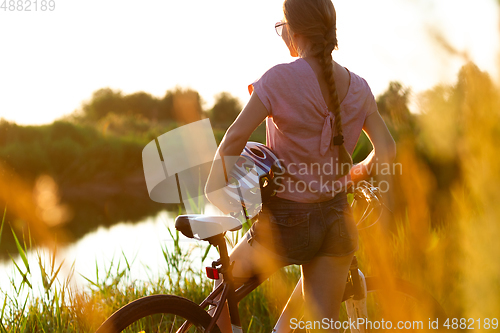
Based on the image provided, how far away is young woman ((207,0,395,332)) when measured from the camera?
1.19 meters

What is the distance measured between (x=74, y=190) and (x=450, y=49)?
15917mm

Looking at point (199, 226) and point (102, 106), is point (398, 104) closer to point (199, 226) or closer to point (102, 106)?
point (199, 226)

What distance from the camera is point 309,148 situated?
1.26m

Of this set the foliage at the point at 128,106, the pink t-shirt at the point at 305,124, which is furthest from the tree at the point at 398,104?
the foliage at the point at 128,106

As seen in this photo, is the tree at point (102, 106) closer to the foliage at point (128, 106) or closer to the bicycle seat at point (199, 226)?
the foliage at point (128, 106)

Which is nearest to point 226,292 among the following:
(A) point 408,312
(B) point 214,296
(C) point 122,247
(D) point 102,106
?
(B) point 214,296

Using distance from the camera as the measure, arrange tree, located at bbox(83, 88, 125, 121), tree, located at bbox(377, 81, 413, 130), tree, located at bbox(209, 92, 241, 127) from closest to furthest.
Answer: tree, located at bbox(377, 81, 413, 130), tree, located at bbox(209, 92, 241, 127), tree, located at bbox(83, 88, 125, 121)

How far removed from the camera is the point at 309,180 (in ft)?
4.17

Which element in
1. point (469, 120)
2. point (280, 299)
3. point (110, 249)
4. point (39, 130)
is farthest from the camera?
point (39, 130)

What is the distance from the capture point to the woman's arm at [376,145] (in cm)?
140

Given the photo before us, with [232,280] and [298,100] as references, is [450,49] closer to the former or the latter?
[298,100]

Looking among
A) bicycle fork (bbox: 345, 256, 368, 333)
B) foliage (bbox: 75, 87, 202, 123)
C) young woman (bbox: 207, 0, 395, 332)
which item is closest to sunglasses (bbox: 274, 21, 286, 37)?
young woman (bbox: 207, 0, 395, 332)

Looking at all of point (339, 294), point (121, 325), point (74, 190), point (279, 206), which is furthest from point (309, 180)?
point (74, 190)

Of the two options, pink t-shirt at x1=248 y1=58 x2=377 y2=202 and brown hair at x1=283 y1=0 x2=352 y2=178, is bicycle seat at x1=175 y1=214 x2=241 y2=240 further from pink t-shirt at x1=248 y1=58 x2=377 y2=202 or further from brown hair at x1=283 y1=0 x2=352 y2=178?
brown hair at x1=283 y1=0 x2=352 y2=178
